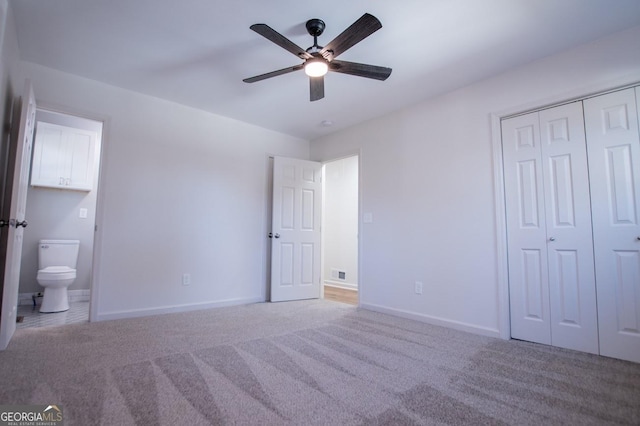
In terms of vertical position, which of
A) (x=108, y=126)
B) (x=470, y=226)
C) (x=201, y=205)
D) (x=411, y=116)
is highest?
(x=411, y=116)

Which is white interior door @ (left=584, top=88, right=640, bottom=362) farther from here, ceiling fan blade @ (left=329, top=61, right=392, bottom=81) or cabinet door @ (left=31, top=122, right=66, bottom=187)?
cabinet door @ (left=31, top=122, right=66, bottom=187)

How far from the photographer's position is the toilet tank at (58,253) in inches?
148

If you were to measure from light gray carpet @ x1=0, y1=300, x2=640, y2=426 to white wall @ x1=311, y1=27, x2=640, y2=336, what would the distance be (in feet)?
1.54

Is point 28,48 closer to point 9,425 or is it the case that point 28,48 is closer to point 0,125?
point 0,125

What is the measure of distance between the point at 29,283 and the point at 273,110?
12.4ft

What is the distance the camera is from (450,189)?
3.08 meters

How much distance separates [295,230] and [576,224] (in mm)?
3042

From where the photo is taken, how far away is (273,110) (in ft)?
11.9

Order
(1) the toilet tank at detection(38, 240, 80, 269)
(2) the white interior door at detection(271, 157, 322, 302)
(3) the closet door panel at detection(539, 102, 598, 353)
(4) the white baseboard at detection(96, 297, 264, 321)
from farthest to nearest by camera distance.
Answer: (2) the white interior door at detection(271, 157, 322, 302) → (1) the toilet tank at detection(38, 240, 80, 269) → (4) the white baseboard at detection(96, 297, 264, 321) → (3) the closet door panel at detection(539, 102, 598, 353)

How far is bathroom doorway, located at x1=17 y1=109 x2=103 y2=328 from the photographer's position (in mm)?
3850

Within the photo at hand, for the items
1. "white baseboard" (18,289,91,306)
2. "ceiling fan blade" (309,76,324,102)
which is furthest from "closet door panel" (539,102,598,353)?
"white baseboard" (18,289,91,306)

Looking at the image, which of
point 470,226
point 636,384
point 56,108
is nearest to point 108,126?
point 56,108

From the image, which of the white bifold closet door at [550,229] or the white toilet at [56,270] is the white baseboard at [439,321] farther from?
the white toilet at [56,270]

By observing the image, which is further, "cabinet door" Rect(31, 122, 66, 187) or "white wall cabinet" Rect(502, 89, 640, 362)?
"cabinet door" Rect(31, 122, 66, 187)
